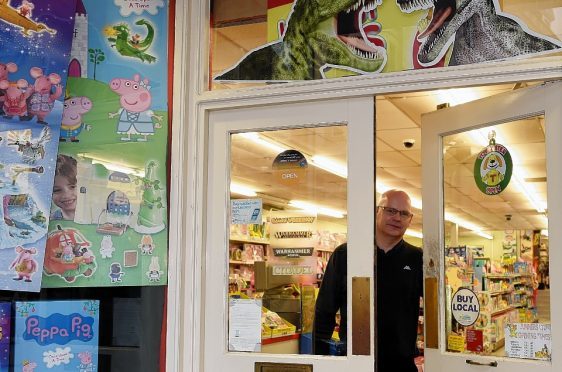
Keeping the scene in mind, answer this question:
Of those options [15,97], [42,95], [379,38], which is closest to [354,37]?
[379,38]

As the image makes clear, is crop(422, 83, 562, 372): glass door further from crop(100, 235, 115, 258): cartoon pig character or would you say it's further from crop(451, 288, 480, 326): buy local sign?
crop(100, 235, 115, 258): cartoon pig character

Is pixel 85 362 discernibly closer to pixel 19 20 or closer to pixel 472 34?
pixel 19 20

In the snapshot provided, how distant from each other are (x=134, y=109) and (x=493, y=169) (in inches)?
72.2

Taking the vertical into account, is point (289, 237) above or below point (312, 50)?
below

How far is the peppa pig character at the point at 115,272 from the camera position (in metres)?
3.45

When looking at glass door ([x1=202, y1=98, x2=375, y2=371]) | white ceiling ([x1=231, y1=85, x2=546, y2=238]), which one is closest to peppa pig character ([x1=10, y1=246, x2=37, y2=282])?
glass door ([x1=202, y1=98, x2=375, y2=371])

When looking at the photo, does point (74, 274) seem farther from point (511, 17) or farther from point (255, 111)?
point (511, 17)

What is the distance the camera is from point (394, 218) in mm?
4965

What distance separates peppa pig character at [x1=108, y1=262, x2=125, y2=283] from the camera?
11.3 feet

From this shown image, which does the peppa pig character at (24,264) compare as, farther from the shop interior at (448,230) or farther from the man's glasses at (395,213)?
the man's glasses at (395,213)

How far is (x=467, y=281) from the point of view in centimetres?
371

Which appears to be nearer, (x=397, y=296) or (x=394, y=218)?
(x=397, y=296)

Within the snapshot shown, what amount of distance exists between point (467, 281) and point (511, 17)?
4.52 ft

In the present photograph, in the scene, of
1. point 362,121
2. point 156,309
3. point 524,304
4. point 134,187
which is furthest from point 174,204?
point 524,304
